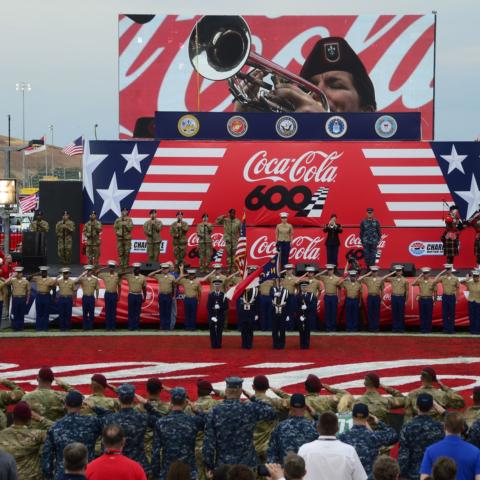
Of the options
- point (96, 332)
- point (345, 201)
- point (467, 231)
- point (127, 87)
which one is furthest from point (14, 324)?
point (127, 87)

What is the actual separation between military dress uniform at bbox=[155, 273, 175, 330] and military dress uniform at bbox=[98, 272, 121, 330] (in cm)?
97

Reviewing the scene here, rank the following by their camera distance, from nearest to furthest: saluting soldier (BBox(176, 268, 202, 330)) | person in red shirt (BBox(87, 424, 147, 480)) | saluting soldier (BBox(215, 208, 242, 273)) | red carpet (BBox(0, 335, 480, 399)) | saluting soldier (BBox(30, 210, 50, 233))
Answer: person in red shirt (BBox(87, 424, 147, 480)), red carpet (BBox(0, 335, 480, 399)), saluting soldier (BBox(176, 268, 202, 330)), saluting soldier (BBox(215, 208, 242, 273)), saluting soldier (BBox(30, 210, 50, 233))

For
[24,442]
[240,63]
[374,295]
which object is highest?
[240,63]

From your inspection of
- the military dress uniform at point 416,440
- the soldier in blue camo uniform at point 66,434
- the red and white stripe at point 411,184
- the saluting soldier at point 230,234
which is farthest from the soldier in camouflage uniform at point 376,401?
the red and white stripe at point 411,184

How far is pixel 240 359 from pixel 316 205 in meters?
11.2

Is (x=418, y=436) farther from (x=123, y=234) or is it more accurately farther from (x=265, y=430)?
(x=123, y=234)

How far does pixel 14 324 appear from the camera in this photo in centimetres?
2342

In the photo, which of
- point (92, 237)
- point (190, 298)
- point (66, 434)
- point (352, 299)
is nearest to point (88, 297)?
point (190, 298)

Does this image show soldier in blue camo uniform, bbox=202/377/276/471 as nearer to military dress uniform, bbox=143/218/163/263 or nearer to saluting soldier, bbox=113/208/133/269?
military dress uniform, bbox=143/218/163/263

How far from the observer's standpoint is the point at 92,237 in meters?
28.6

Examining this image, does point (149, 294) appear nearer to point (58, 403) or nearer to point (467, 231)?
point (467, 231)

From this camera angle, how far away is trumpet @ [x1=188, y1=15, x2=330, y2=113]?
121 feet

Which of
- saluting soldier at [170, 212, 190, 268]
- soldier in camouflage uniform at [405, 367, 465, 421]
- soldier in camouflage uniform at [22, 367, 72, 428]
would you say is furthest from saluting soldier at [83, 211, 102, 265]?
soldier in camouflage uniform at [405, 367, 465, 421]

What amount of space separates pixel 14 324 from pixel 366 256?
9470 mm
